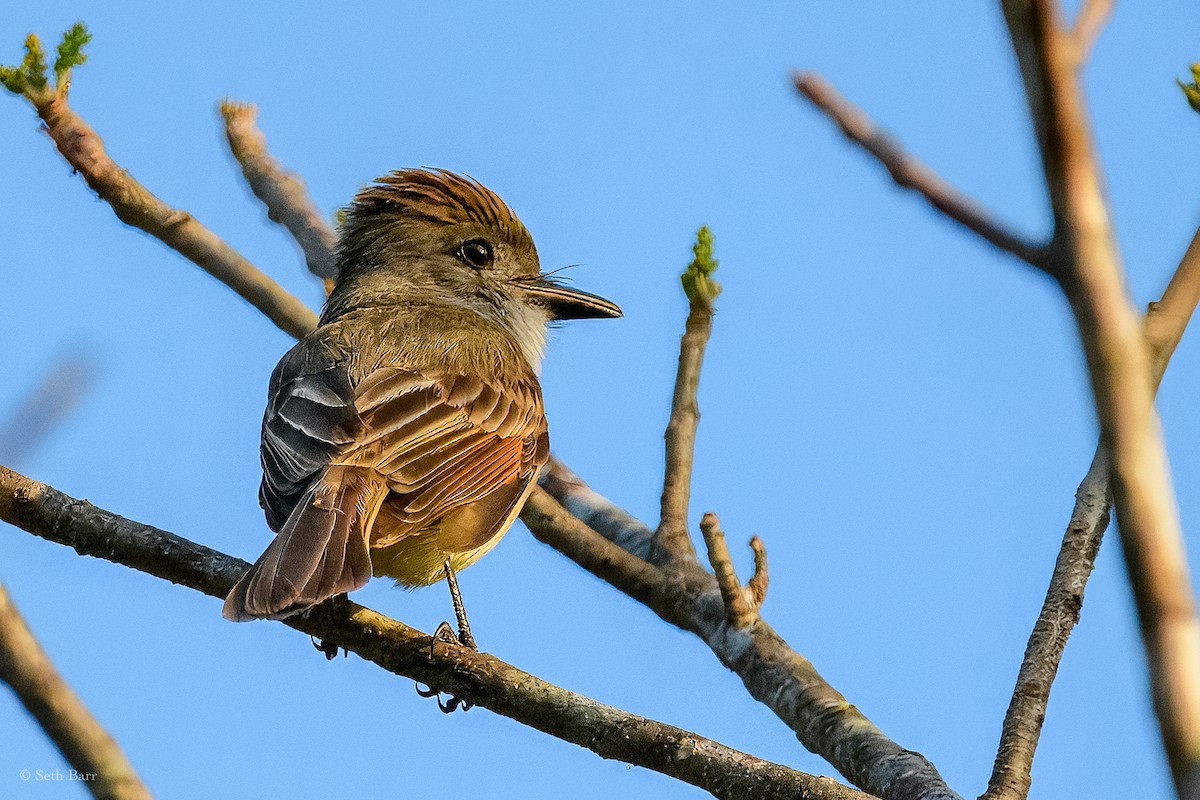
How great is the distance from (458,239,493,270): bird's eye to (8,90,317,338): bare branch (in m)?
1.12

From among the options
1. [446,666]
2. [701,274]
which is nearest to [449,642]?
[446,666]

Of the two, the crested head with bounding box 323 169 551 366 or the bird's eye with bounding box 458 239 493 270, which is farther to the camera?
the bird's eye with bounding box 458 239 493 270

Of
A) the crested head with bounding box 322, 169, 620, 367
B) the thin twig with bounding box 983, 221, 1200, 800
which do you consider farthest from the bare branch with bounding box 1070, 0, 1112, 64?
the crested head with bounding box 322, 169, 620, 367

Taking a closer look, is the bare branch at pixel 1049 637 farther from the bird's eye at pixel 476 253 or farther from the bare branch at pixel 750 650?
the bird's eye at pixel 476 253

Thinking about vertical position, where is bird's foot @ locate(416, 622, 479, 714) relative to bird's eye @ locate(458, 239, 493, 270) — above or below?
below

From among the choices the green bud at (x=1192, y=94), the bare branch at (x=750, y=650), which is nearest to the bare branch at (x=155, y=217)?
the bare branch at (x=750, y=650)

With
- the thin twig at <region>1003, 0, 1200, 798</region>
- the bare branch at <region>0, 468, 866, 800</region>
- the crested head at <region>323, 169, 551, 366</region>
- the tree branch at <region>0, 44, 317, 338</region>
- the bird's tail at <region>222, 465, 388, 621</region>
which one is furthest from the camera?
the crested head at <region>323, 169, 551, 366</region>

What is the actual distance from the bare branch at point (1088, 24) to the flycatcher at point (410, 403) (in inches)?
127

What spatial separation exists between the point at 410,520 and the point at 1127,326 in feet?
13.1

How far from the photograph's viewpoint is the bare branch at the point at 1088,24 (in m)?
1.88

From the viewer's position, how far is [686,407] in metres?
6.38

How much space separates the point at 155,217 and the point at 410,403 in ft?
5.81

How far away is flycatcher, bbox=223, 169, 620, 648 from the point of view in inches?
204

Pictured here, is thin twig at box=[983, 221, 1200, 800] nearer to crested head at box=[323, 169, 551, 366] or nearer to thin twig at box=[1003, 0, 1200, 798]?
thin twig at box=[1003, 0, 1200, 798]
